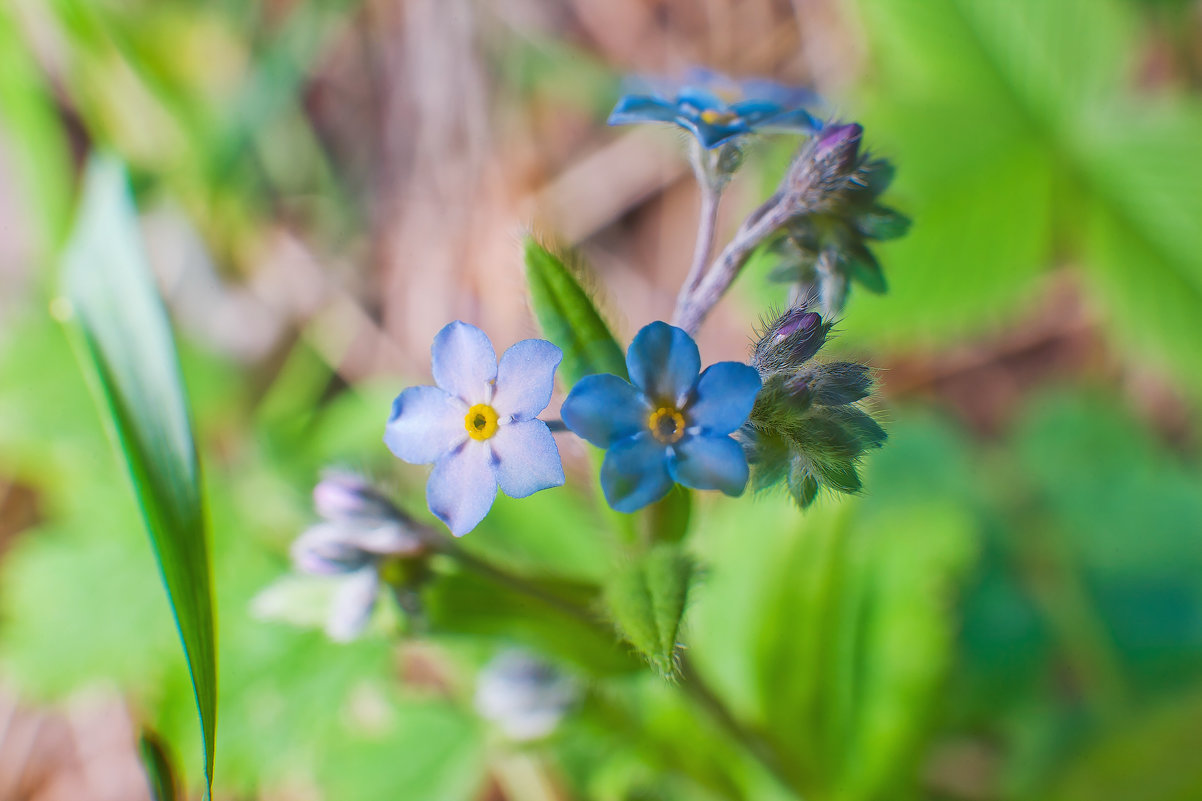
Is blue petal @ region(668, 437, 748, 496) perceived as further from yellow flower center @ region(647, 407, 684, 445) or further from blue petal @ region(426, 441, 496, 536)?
blue petal @ region(426, 441, 496, 536)

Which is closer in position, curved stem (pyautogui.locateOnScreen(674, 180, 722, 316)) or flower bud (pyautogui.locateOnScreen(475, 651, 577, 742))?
curved stem (pyautogui.locateOnScreen(674, 180, 722, 316))

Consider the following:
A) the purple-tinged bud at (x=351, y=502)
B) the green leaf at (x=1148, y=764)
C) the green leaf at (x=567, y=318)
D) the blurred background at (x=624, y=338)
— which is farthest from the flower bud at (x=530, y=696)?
the green leaf at (x=1148, y=764)

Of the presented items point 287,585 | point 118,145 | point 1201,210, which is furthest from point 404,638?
point 118,145

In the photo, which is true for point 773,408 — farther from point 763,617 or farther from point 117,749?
point 117,749

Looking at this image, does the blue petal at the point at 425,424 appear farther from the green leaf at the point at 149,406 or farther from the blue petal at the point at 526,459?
the green leaf at the point at 149,406

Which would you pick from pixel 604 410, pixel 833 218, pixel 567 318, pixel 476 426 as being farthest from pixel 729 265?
pixel 476 426

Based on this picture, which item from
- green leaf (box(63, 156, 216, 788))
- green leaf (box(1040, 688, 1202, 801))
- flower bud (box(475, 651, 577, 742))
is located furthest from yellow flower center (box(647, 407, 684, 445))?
green leaf (box(1040, 688, 1202, 801))

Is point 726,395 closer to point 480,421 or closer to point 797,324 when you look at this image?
point 797,324
